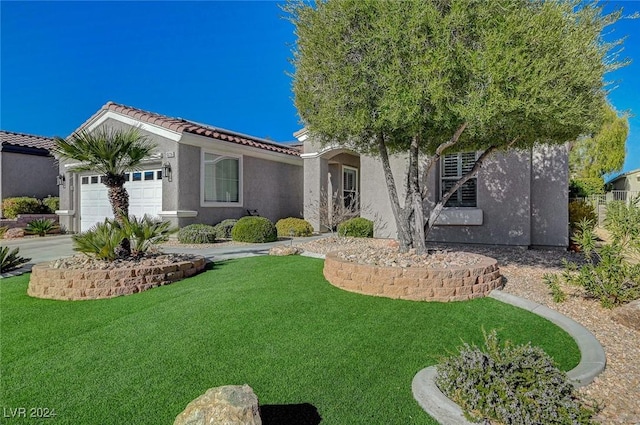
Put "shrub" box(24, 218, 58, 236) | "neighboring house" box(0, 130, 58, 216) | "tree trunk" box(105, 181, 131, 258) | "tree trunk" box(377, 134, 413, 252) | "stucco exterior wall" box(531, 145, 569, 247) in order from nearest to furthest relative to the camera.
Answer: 1. "tree trunk" box(377, 134, 413, 252)
2. "tree trunk" box(105, 181, 131, 258)
3. "stucco exterior wall" box(531, 145, 569, 247)
4. "shrub" box(24, 218, 58, 236)
5. "neighboring house" box(0, 130, 58, 216)

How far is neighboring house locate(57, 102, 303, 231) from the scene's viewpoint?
13445 mm

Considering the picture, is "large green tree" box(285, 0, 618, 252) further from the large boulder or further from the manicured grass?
the large boulder

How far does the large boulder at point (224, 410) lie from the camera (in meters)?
2.47

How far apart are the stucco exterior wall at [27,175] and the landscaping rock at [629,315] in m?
23.0

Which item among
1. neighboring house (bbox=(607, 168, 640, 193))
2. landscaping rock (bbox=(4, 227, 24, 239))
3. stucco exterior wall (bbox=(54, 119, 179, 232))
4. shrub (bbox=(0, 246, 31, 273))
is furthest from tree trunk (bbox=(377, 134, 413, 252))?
neighboring house (bbox=(607, 168, 640, 193))

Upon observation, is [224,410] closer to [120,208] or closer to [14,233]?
[120,208]

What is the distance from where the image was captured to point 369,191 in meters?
13.3

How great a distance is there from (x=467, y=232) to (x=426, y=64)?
744cm

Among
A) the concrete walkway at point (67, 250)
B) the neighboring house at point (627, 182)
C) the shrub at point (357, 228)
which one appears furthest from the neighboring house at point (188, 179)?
the neighboring house at point (627, 182)

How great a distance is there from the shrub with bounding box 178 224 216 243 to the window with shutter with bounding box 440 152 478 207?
27.2 ft

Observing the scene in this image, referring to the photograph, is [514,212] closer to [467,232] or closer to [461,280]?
[467,232]

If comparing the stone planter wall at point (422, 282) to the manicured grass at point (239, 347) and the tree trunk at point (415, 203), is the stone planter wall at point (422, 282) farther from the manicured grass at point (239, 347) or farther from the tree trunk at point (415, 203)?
the tree trunk at point (415, 203)

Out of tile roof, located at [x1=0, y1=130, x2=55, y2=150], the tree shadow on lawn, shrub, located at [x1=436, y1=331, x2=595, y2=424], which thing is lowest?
the tree shadow on lawn

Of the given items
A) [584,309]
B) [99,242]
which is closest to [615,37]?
[584,309]
